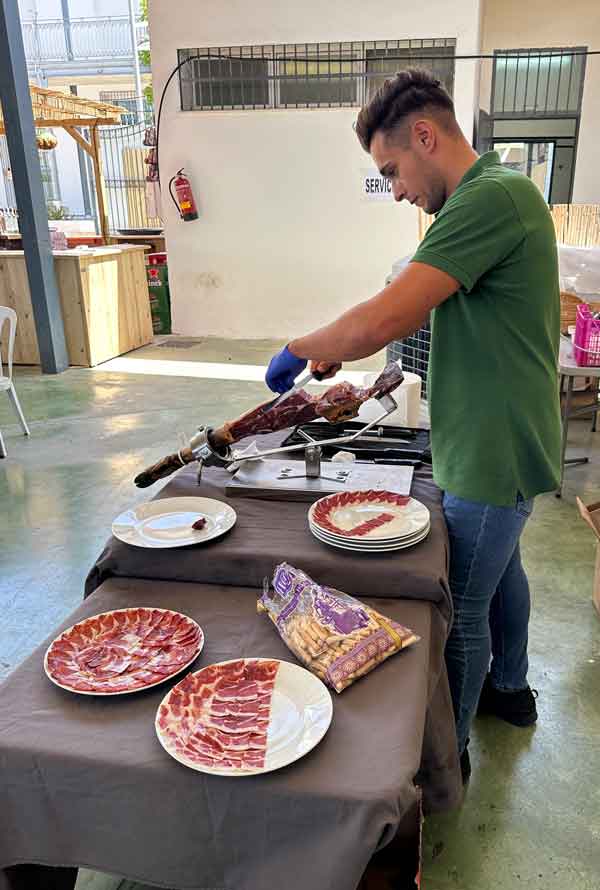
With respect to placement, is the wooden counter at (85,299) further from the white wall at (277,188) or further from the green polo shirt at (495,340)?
the green polo shirt at (495,340)

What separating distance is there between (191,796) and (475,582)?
749mm

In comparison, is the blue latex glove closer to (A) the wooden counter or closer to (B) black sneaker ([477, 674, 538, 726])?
(B) black sneaker ([477, 674, 538, 726])

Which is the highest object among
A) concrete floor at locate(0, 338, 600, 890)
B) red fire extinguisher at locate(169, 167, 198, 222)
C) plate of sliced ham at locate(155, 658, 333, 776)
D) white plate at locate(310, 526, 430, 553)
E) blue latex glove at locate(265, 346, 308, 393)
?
red fire extinguisher at locate(169, 167, 198, 222)

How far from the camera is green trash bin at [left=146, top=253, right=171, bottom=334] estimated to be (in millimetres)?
7164

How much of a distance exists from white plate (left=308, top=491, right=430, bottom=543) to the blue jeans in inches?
3.1

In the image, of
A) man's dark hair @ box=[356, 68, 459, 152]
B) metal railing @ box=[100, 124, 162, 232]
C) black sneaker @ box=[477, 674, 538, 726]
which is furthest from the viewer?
metal railing @ box=[100, 124, 162, 232]

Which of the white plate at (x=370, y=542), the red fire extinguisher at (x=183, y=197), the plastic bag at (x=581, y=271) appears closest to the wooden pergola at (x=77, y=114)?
the red fire extinguisher at (x=183, y=197)

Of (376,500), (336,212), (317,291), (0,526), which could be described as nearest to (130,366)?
(317,291)

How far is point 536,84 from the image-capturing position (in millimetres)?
7281

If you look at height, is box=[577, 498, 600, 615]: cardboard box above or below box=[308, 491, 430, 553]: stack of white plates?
below

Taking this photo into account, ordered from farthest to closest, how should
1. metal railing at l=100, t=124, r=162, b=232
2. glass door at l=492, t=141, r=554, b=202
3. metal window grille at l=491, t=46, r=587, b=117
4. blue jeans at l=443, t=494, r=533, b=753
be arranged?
1. metal railing at l=100, t=124, r=162, b=232
2. glass door at l=492, t=141, r=554, b=202
3. metal window grille at l=491, t=46, r=587, b=117
4. blue jeans at l=443, t=494, r=533, b=753

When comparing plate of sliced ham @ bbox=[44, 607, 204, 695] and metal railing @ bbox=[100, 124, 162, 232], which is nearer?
plate of sliced ham @ bbox=[44, 607, 204, 695]

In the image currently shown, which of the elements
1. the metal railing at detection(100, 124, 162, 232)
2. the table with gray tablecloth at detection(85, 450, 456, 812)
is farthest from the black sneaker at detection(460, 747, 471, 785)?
the metal railing at detection(100, 124, 162, 232)

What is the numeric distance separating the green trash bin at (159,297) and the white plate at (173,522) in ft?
19.7
